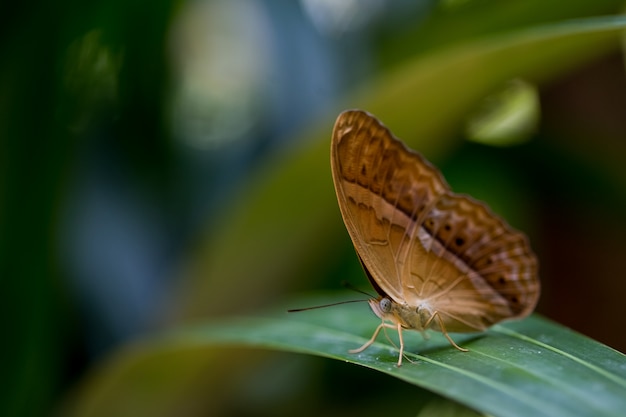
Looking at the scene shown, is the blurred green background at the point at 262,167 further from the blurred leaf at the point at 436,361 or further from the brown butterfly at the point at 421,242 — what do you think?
the brown butterfly at the point at 421,242

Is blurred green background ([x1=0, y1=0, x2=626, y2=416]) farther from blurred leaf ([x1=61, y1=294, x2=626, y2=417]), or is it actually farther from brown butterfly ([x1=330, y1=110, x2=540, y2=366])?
brown butterfly ([x1=330, y1=110, x2=540, y2=366])

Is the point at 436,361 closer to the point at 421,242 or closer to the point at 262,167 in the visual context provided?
the point at 421,242

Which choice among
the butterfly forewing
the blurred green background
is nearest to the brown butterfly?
the butterfly forewing

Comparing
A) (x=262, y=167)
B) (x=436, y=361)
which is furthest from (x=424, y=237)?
(x=262, y=167)

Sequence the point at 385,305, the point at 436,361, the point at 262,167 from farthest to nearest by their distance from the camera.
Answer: the point at 262,167 → the point at 385,305 → the point at 436,361

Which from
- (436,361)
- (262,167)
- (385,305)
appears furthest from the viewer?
(262,167)

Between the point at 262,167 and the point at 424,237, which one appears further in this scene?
the point at 262,167

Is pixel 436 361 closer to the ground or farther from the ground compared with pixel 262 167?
closer to the ground

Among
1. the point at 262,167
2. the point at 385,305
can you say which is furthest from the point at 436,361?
the point at 262,167

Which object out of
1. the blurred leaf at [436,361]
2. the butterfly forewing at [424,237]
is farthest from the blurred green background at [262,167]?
the butterfly forewing at [424,237]
